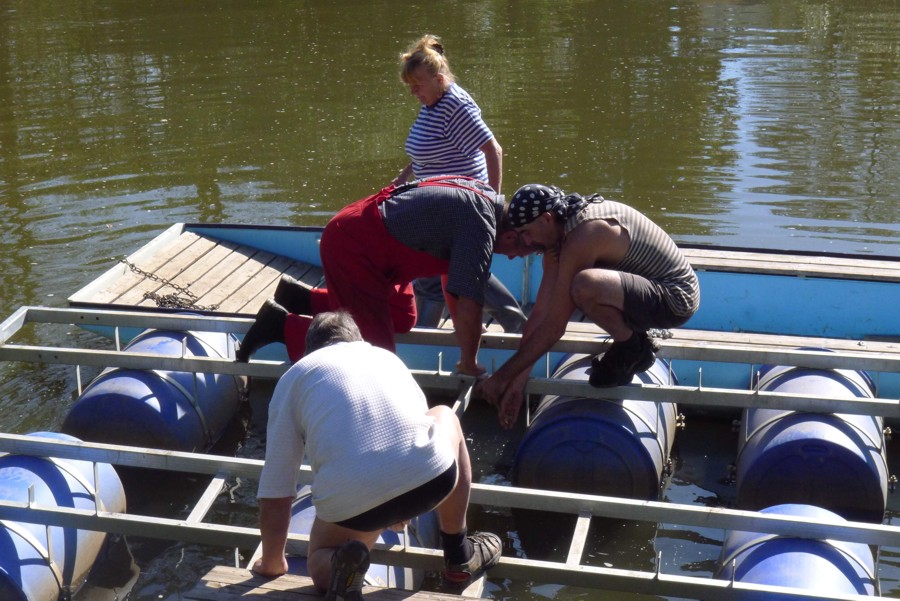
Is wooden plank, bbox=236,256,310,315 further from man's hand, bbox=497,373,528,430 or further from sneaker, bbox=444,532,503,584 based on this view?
sneaker, bbox=444,532,503,584

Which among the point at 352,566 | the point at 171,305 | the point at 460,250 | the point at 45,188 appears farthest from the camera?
the point at 45,188

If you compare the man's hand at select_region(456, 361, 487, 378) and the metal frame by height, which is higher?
the man's hand at select_region(456, 361, 487, 378)

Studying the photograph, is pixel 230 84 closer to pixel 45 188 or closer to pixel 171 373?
pixel 45 188

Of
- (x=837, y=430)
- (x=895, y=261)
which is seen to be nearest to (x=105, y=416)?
(x=837, y=430)

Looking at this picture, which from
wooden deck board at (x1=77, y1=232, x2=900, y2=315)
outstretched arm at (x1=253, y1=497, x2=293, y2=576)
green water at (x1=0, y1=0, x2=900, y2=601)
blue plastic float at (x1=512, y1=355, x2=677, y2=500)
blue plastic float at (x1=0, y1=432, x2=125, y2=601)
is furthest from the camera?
green water at (x1=0, y1=0, x2=900, y2=601)

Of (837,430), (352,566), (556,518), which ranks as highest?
(352,566)

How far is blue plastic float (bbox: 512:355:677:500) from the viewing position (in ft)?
18.4

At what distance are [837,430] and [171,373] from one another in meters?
4.00

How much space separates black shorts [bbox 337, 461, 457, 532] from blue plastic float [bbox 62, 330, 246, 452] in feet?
9.17

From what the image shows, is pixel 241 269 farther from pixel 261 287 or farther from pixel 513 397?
pixel 513 397

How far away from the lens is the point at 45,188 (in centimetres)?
1233

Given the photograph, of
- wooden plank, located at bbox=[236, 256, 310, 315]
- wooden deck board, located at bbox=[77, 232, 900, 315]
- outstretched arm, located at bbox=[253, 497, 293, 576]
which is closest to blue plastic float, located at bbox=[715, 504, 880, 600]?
outstretched arm, located at bbox=[253, 497, 293, 576]

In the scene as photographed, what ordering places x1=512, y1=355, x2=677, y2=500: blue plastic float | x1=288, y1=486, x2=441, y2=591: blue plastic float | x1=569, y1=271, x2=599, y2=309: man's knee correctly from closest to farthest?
x1=288, y1=486, x2=441, y2=591: blue plastic float
x1=569, y1=271, x2=599, y2=309: man's knee
x1=512, y1=355, x2=677, y2=500: blue plastic float

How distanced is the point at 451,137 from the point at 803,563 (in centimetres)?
347
